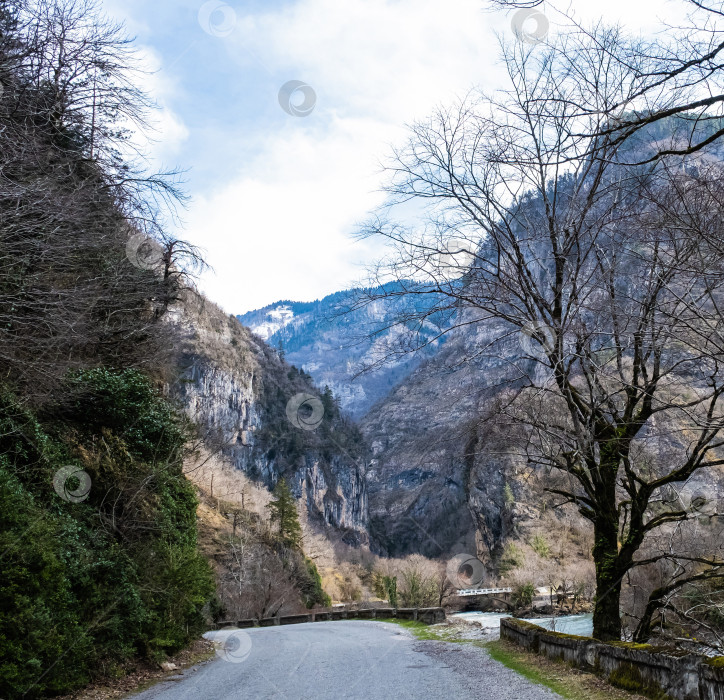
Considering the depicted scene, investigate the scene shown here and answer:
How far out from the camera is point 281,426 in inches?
4215

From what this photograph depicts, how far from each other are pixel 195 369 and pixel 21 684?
88593mm

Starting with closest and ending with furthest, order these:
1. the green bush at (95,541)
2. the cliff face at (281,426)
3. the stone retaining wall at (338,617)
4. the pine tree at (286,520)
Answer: the green bush at (95,541), the stone retaining wall at (338,617), the pine tree at (286,520), the cliff face at (281,426)

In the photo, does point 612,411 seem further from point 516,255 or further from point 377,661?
point 377,661

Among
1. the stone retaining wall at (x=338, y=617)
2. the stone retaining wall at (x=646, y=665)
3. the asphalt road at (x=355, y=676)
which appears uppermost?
the stone retaining wall at (x=646, y=665)

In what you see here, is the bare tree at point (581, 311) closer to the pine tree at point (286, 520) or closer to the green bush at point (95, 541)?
the green bush at point (95, 541)

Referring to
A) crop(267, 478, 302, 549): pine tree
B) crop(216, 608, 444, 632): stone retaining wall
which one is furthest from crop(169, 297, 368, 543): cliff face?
crop(216, 608, 444, 632): stone retaining wall

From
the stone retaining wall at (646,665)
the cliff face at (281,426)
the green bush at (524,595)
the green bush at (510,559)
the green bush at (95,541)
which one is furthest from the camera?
the cliff face at (281,426)

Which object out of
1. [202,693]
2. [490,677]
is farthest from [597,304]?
[202,693]

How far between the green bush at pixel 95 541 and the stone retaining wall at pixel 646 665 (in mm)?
6179

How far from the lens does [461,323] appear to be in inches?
311

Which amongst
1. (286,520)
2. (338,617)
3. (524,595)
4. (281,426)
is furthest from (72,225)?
(281,426)

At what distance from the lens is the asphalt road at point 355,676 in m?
6.88

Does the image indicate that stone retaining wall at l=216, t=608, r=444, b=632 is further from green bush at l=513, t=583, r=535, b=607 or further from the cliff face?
the cliff face

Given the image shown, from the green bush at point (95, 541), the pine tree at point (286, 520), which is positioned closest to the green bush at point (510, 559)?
the pine tree at point (286, 520)
